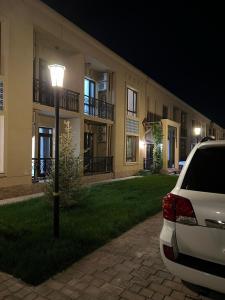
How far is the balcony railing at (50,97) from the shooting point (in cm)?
1218

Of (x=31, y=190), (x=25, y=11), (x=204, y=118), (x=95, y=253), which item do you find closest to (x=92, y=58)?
(x=25, y=11)

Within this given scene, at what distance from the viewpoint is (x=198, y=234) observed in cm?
280

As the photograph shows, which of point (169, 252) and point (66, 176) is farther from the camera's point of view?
point (66, 176)

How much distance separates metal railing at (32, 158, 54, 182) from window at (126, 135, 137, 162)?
7.86 meters

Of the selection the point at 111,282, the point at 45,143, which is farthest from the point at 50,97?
the point at 111,282

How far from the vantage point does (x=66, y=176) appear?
8078 millimetres

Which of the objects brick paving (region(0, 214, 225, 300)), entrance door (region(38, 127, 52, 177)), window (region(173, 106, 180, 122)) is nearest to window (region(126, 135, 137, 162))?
entrance door (region(38, 127, 52, 177))

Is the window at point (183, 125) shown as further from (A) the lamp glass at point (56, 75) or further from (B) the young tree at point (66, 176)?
(A) the lamp glass at point (56, 75)

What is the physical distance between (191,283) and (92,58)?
13.9 m

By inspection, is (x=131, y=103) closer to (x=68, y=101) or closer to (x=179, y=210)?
(x=68, y=101)

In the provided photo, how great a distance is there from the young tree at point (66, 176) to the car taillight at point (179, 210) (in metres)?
5.27

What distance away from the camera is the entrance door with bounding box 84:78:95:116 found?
16359 millimetres

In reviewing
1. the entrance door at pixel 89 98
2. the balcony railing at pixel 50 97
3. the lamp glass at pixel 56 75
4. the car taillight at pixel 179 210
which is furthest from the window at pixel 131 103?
the car taillight at pixel 179 210

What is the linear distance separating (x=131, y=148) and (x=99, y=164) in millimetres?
4234
